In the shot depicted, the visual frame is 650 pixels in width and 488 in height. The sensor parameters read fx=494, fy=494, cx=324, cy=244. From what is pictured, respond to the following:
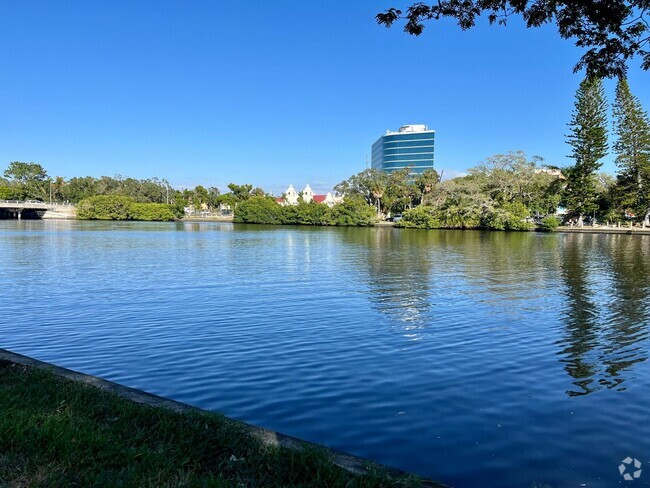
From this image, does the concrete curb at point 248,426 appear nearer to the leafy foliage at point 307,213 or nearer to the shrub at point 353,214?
the shrub at point 353,214

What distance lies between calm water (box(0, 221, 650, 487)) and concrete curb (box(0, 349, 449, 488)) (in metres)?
1.06

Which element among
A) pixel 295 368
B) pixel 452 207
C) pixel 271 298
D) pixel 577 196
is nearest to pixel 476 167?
pixel 452 207

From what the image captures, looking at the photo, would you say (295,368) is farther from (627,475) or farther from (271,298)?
(271,298)

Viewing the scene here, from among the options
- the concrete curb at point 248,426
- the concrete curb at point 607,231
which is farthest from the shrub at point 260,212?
the concrete curb at point 248,426

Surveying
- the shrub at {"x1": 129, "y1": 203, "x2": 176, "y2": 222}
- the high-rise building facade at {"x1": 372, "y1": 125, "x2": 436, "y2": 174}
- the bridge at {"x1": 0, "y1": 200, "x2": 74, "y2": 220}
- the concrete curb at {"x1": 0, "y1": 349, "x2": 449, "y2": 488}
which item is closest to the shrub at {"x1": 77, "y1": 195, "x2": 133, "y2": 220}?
the shrub at {"x1": 129, "y1": 203, "x2": 176, "y2": 222}

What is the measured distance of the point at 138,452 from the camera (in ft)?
12.0

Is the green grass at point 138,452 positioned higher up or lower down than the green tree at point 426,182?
lower down

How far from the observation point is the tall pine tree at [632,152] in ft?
186

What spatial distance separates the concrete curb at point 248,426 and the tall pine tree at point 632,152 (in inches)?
2508

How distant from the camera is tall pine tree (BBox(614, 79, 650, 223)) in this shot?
2235 inches

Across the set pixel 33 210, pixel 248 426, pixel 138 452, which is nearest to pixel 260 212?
pixel 33 210

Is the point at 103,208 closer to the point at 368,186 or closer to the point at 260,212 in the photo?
the point at 260,212

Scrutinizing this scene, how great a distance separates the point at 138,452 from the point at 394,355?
5601 millimetres

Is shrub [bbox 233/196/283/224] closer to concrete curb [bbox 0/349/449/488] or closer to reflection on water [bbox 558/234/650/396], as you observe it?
reflection on water [bbox 558/234/650/396]
